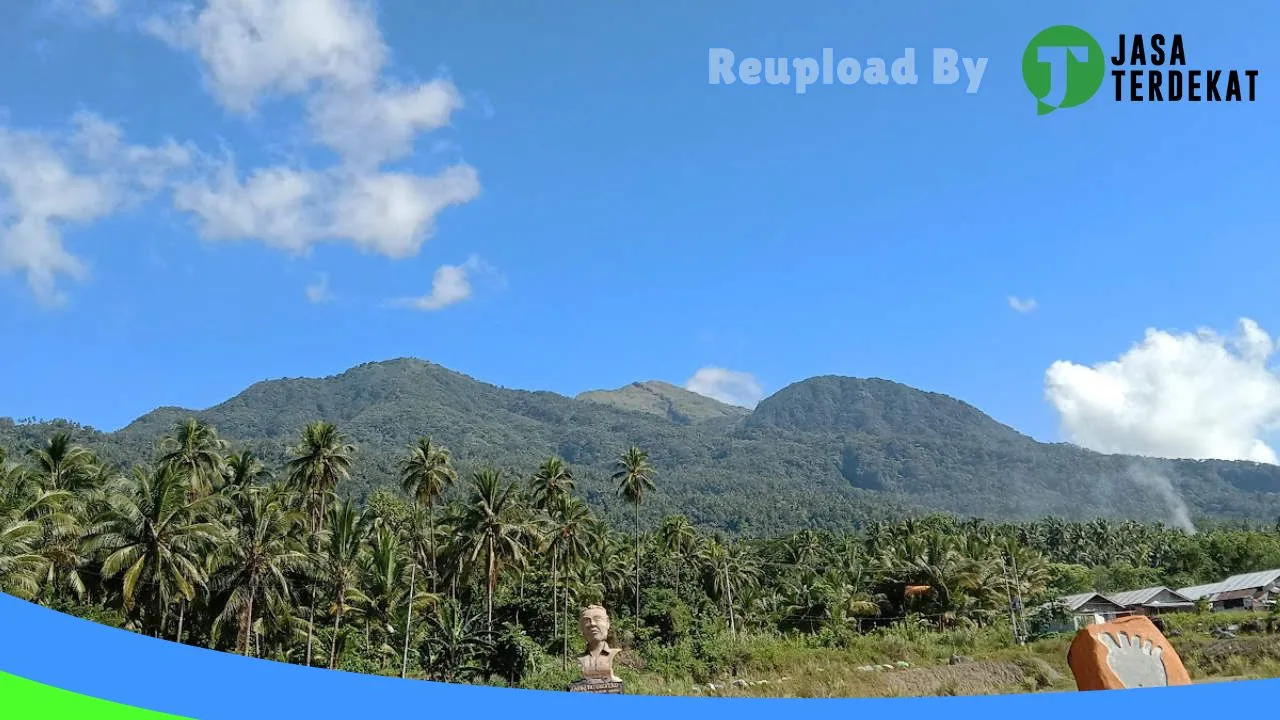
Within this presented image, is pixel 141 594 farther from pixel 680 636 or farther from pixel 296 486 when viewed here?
pixel 680 636

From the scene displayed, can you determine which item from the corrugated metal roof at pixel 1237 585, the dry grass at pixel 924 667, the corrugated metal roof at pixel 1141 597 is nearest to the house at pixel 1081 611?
the corrugated metal roof at pixel 1141 597

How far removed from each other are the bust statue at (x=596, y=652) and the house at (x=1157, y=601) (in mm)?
38652

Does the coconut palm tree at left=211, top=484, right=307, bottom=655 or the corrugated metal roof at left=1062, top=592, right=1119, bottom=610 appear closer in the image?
the coconut palm tree at left=211, top=484, right=307, bottom=655

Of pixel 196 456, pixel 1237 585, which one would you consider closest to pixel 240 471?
pixel 196 456

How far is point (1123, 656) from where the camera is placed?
13602 mm

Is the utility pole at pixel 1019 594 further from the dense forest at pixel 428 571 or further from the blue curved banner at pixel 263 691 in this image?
the blue curved banner at pixel 263 691

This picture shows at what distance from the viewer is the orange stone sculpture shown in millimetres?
13508

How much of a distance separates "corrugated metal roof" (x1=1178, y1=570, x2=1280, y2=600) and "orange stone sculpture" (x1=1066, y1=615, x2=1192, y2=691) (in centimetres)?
4202

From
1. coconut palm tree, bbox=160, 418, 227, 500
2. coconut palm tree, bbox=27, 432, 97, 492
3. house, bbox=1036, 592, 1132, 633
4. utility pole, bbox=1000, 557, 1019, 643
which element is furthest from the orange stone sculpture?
coconut palm tree, bbox=27, 432, 97, 492

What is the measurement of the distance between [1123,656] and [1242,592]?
43703 mm

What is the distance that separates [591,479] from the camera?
19450cm

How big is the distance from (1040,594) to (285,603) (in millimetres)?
37914

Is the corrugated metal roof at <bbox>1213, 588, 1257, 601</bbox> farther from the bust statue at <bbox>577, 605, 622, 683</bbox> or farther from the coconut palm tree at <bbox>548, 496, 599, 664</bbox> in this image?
the bust statue at <bbox>577, 605, 622, 683</bbox>

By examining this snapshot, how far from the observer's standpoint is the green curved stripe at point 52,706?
25.0 feet
